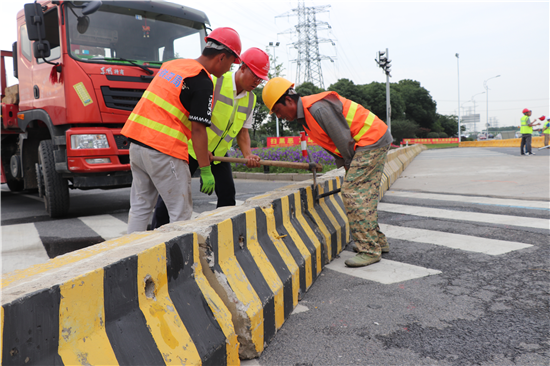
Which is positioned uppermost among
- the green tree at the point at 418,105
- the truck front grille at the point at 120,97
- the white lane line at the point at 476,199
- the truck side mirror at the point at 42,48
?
the green tree at the point at 418,105

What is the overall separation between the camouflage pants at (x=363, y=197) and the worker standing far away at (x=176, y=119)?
4.43 feet

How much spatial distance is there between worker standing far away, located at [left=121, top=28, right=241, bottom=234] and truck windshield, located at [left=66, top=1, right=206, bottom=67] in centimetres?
330

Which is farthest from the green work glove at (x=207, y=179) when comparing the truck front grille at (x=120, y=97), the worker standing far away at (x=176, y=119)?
the truck front grille at (x=120, y=97)

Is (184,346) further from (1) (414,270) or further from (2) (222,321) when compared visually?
(1) (414,270)

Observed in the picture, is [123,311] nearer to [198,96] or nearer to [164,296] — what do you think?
[164,296]

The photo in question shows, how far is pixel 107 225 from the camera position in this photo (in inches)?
238

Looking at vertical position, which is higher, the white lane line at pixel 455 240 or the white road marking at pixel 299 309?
the white lane line at pixel 455 240

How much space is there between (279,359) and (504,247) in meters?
3.02

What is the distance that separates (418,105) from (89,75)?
7146 cm

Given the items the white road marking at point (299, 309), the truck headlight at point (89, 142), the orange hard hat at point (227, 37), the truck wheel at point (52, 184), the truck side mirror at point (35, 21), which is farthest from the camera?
the truck wheel at point (52, 184)

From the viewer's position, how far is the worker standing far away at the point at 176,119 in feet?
10.3

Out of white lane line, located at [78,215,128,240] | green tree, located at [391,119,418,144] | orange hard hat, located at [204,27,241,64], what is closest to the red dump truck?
white lane line, located at [78,215,128,240]

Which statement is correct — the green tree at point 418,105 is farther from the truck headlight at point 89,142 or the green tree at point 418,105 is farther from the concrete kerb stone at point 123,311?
the concrete kerb stone at point 123,311

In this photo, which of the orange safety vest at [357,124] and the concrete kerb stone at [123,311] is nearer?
the concrete kerb stone at [123,311]
